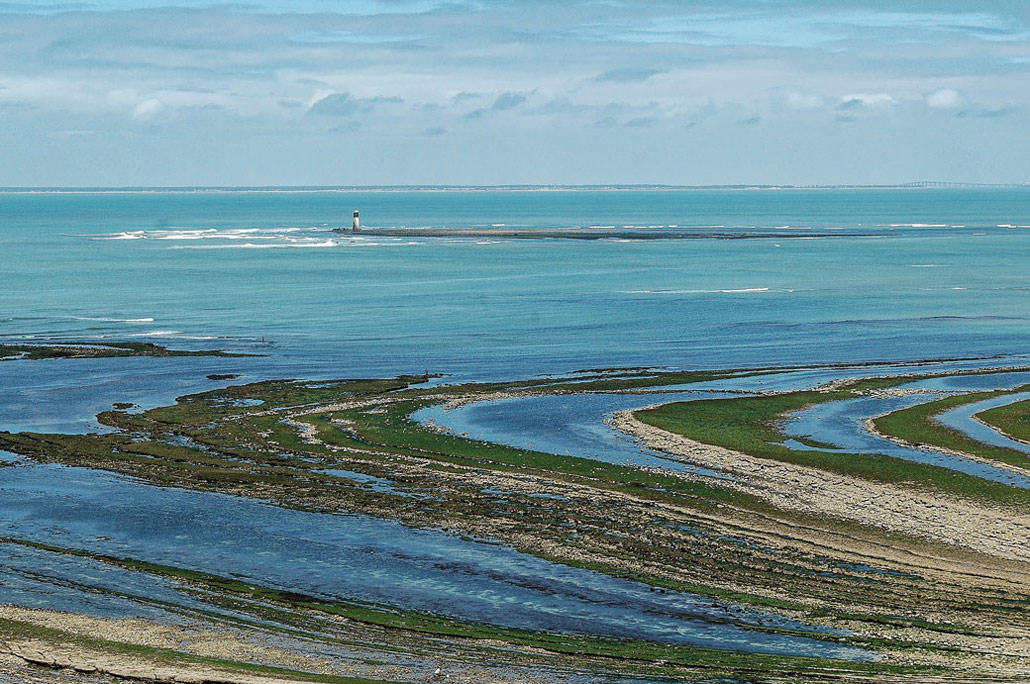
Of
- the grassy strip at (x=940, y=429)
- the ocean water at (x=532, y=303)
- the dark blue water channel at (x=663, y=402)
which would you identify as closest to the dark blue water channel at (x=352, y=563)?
the dark blue water channel at (x=663, y=402)

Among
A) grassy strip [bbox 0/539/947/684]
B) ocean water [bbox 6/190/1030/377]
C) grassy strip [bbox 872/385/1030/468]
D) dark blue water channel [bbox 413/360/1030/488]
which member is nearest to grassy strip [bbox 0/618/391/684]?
grassy strip [bbox 0/539/947/684]

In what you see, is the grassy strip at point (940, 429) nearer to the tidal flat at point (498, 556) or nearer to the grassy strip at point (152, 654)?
the tidal flat at point (498, 556)

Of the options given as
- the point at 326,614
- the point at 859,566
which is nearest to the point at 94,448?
the point at 326,614

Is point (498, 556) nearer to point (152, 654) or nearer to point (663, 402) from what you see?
point (152, 654)

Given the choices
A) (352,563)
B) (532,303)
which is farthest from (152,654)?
(532,303)

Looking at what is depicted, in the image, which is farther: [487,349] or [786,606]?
[487,349]

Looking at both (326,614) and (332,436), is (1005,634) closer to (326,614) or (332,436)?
(326,614)

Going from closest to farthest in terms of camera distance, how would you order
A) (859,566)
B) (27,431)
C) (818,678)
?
(818,678) < (859,566) < (27,431)
